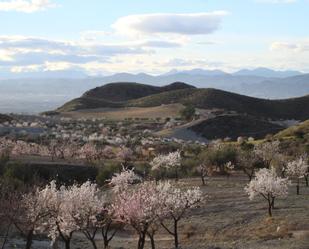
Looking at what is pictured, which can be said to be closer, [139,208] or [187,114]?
[139,208]

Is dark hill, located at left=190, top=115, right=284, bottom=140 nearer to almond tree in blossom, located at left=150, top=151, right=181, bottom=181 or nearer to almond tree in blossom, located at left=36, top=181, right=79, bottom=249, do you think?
almond tree in blossom, located at left=150, top=151, right=181, bottom=181

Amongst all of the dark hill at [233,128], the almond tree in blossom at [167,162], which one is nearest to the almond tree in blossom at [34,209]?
the almond tree in blossom at [167,162]

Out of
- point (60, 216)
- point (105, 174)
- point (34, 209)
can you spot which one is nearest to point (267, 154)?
point (105, 174)

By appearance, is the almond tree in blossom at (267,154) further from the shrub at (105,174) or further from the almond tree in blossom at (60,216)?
the almond tree in blossom at (60,216)

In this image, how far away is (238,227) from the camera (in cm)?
4847

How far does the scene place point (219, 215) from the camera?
175ft

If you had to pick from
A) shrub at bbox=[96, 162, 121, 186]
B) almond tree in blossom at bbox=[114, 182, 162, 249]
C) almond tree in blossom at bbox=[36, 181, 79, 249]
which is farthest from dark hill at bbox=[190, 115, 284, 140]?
almond tree in blossom at bbox=[36, 181, 79, 249]

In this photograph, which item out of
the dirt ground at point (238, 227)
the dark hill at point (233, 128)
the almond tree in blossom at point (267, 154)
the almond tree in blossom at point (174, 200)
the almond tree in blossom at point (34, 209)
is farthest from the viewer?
the dark hill at point (233, 128)

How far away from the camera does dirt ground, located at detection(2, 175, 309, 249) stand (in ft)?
133

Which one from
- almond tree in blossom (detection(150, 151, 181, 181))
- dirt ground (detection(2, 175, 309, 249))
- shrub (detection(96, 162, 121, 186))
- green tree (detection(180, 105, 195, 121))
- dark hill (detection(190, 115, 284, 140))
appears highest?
green tree (detection(180, 105, 195, 121))

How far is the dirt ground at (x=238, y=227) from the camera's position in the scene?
40.4 metres

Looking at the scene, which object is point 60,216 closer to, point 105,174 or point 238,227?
point 238,227

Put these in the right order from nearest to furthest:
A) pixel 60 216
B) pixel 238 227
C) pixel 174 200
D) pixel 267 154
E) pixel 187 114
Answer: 1. pixel 60 216
2. pixel 174 200
3. pixel 238 227
4. pixel 267 154
5. pixel 187 114

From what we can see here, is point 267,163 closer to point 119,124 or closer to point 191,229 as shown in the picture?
point 191,229
